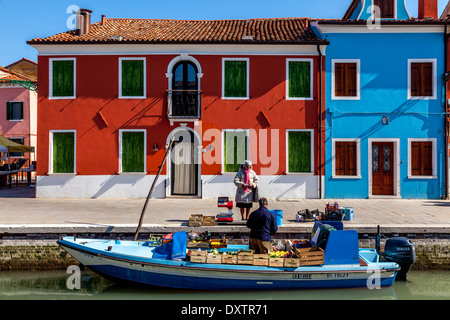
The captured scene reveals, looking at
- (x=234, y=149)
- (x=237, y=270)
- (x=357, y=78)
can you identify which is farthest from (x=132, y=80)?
(x=237, y=270)

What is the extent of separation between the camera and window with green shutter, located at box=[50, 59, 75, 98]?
1669 cm

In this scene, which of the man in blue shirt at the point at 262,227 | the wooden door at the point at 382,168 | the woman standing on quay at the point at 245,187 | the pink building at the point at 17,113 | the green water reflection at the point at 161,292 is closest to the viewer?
the man in blue shirt at the point at 262,227

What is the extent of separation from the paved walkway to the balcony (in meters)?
3.44

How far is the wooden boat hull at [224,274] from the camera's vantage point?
8.09 meters

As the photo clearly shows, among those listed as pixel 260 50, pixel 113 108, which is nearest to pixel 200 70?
pixel 260 50

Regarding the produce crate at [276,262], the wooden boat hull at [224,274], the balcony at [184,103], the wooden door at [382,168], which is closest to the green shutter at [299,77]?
the wooden door at [382,168]

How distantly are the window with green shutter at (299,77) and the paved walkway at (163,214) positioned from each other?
4322mm

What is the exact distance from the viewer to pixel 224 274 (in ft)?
26.6

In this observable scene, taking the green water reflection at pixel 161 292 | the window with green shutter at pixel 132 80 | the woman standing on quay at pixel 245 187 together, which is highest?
the window with green shutter at pixel 132 80

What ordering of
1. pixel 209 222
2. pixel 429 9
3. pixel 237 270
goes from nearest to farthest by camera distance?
1. pixel 237 270
2. pixel 209 222
3. pixel 429 9

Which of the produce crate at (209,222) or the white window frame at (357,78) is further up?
the white window frame at (357,78)

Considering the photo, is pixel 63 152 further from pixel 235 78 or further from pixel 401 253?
pixel 401 253

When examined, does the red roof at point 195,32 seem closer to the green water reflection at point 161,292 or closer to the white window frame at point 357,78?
the white window frame at point 357,78

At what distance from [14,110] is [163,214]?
2107 cm
